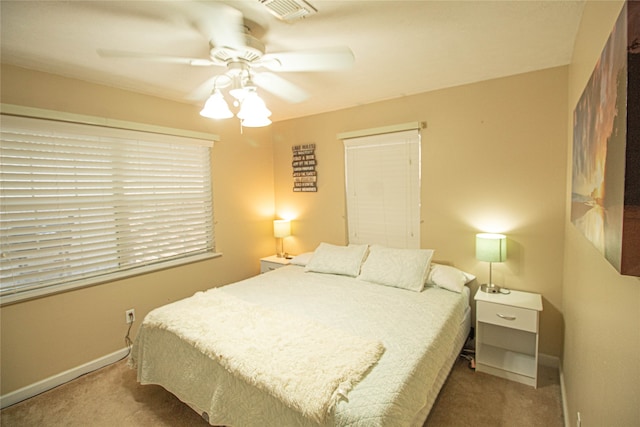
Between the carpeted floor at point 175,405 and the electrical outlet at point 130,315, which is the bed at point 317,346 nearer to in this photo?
the carpeted floor at point 175,405

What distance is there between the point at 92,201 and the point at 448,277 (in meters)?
3.08

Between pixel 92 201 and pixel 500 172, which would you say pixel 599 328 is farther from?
pixel 92 201

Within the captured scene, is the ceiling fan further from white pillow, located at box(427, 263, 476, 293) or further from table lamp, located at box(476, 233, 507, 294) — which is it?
white pillow, located at box(427, 263, 476, 293)

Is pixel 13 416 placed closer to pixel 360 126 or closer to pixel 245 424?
pixel 245 424

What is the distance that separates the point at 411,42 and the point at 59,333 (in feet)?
11.0

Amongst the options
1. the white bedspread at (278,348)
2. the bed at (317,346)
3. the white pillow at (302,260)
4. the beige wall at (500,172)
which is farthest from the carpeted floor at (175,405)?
the white pillow at (302,260)

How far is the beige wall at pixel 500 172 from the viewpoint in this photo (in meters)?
2.40

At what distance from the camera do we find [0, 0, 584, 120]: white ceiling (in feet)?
5.10

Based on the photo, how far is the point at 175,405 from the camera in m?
2.11

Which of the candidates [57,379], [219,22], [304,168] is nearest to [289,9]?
[219,22]

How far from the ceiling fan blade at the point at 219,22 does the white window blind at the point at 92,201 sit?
156 cm

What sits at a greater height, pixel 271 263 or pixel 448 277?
pixel 448 277

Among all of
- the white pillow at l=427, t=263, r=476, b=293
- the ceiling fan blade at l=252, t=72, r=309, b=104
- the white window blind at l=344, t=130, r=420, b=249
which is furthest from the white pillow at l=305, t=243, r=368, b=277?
the ceiling fan blade at l=252, t=72, r=309, b=104

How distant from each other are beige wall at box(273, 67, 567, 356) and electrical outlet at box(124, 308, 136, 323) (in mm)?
2883
